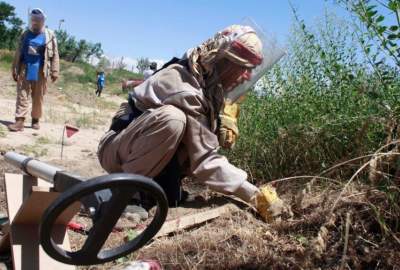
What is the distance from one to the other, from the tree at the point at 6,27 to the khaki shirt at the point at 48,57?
3238cm

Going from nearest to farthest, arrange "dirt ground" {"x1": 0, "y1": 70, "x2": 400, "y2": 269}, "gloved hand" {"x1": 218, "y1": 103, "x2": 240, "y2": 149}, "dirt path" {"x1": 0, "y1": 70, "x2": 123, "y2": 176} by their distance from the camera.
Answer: "dirt ground" {"x1": 0, "y1": 70, "x2": 400, "y2": 269}, "gloved hand" {"x1": 218, "y1": 103, "x2": 240, "y2": 149}, "dirt path" {"x1": 0, "y1": 70, "x2": 123, "y2": 176}

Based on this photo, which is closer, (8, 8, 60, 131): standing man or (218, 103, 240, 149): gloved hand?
(218, 103, 240, 149): gloved hand

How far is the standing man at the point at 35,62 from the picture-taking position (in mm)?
6410

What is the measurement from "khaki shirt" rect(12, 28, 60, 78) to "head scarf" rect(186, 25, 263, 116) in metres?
4.07

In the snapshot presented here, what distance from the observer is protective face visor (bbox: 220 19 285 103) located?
2725 millimetres

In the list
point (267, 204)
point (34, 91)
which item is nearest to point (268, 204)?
point (267, 204)

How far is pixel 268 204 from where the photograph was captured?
250 cm

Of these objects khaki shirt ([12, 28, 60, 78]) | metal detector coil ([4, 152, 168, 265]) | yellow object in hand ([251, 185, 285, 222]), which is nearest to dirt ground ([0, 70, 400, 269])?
yellow object in hand ([251, 185, 285, 222])

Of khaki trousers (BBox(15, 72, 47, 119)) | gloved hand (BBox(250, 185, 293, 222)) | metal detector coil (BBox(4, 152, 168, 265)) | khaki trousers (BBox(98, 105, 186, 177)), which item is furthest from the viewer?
khaki trousers (BBox(15, 72, 47, 119))

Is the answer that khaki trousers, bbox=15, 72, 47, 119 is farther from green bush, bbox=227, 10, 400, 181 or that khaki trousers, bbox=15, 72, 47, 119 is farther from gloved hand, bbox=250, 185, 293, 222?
gloved hand, bbox=250, 185, 293, 222

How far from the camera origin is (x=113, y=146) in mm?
2883

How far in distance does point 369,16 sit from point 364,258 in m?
0.87

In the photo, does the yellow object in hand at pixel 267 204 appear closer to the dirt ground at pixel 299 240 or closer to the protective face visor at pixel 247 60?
the dirt ground at pixel 299 240

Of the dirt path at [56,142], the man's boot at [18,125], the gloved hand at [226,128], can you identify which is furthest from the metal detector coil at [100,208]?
the man's boot at [18,125]
